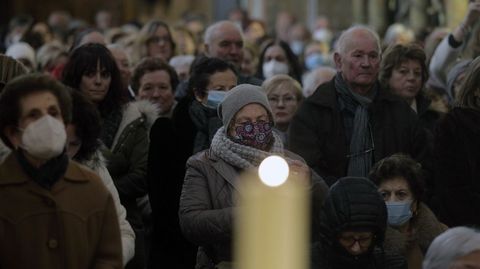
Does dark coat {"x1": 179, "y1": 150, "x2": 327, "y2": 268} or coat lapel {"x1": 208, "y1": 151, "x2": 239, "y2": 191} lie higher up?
coat lapel {"x1": 208, "y1": 151, "x2": 239, "y2": 191}

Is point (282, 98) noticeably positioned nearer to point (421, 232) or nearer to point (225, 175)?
point (421, 232)

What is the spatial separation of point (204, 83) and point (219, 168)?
1776 millimetres

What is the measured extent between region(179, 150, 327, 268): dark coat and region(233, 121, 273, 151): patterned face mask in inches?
5.9

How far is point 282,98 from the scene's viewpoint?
12.3m

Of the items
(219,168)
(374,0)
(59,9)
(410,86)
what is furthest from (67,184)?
(59,9)

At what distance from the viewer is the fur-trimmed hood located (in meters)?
9.12

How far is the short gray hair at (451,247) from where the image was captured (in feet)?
23.6

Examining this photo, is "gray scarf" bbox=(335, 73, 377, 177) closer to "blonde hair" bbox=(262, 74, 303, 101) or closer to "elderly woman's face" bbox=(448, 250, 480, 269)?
"blonde hair" bbox=(262, 74, 303, 101)

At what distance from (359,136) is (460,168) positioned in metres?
0.98

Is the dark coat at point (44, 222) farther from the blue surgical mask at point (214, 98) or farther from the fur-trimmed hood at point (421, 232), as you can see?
the blue surgical mask at point (214, 98)

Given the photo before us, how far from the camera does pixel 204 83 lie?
10.6 metres

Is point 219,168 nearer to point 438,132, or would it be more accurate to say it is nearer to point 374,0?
point 438,132

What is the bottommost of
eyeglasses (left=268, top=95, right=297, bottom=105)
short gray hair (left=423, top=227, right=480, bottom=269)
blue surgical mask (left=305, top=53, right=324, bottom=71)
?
blue surgical mask (left=305, top=53, right=324, bottom=71)

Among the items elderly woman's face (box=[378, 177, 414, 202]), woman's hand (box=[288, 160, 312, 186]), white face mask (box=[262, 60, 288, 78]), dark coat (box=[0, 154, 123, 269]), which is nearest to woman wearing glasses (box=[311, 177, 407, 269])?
woman's hand (box=[288, 160, 312, 186])
